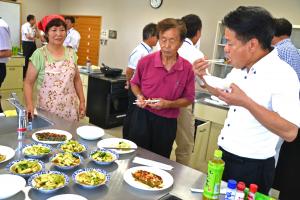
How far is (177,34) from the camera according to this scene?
182cm

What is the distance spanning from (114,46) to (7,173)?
19.5 ft

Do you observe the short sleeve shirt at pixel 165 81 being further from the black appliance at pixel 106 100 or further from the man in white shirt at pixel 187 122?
the black appliance at pixel 106 100

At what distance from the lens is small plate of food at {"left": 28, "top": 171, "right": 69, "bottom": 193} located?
107 centimetres

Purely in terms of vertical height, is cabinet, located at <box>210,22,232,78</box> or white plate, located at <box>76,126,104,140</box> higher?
cabinet, located at <box>210,22,232,78</box>

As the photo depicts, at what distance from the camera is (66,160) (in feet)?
4.21

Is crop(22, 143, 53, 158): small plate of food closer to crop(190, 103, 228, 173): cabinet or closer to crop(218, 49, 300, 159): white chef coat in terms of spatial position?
crop(218, 49, 300, 159): white chef coat

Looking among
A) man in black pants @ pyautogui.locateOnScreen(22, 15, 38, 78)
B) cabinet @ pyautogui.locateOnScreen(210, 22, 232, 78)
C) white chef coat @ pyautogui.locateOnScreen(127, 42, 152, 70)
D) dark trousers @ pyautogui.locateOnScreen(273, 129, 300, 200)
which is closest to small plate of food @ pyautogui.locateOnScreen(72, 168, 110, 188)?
dark trousers @ pyautogui.locateOnScreen(273, 129, 300, 200)

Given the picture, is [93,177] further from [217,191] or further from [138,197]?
[217,191]

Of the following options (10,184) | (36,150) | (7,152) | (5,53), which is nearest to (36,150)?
(36,150)

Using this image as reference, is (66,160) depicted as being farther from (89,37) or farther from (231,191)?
(89,37)

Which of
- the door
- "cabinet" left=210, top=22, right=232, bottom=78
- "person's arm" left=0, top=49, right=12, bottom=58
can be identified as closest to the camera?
"person's arm" left=0, top=49, right=12, bottom=58

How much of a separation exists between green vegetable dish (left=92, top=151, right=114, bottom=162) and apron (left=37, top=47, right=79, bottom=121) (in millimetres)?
859

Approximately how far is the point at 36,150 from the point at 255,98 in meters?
1.12

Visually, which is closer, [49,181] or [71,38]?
[49,181]
